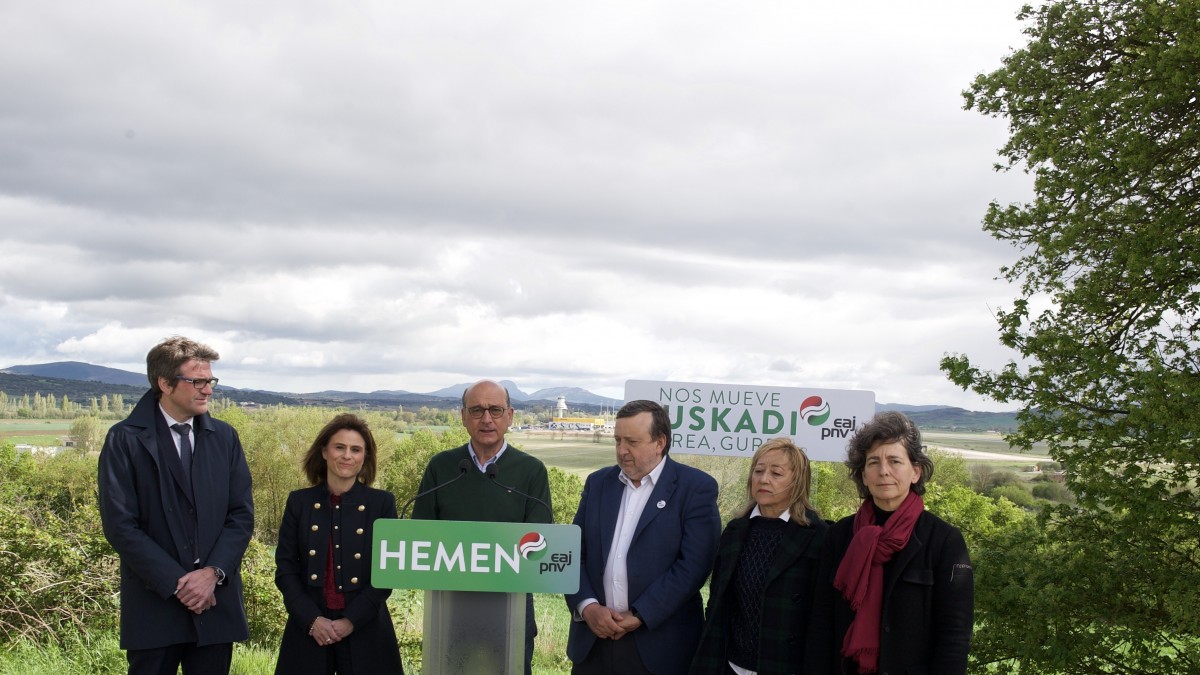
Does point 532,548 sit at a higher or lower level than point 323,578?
higher

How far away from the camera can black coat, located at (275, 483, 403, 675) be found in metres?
4.42

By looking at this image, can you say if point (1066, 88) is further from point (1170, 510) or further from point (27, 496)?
point (27, 496)

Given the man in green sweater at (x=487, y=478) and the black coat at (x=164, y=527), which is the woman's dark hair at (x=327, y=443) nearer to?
the man in green sweater at (x=487, y=478)

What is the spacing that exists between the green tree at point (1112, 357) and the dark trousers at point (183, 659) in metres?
6.30

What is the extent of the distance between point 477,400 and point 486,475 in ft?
1.58

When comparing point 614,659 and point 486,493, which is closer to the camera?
point 614,659

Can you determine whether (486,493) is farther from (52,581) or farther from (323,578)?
(52,581)

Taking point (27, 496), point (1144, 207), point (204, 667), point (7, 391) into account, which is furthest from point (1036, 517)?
point (7, 391)

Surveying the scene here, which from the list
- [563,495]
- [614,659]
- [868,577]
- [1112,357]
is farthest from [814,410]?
[563,495]

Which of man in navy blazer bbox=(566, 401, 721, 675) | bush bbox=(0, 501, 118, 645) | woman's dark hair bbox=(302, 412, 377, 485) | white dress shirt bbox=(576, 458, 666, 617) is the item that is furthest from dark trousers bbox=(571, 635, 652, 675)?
bush bbox=(0, 501, 118, 645)

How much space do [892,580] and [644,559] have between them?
3.77 feet

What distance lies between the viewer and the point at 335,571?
4504 mm

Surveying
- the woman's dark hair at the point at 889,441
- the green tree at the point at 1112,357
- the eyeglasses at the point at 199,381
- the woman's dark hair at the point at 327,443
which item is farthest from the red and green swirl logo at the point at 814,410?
the eyeglasses at the point at 199,381

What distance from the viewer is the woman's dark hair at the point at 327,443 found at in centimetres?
462
